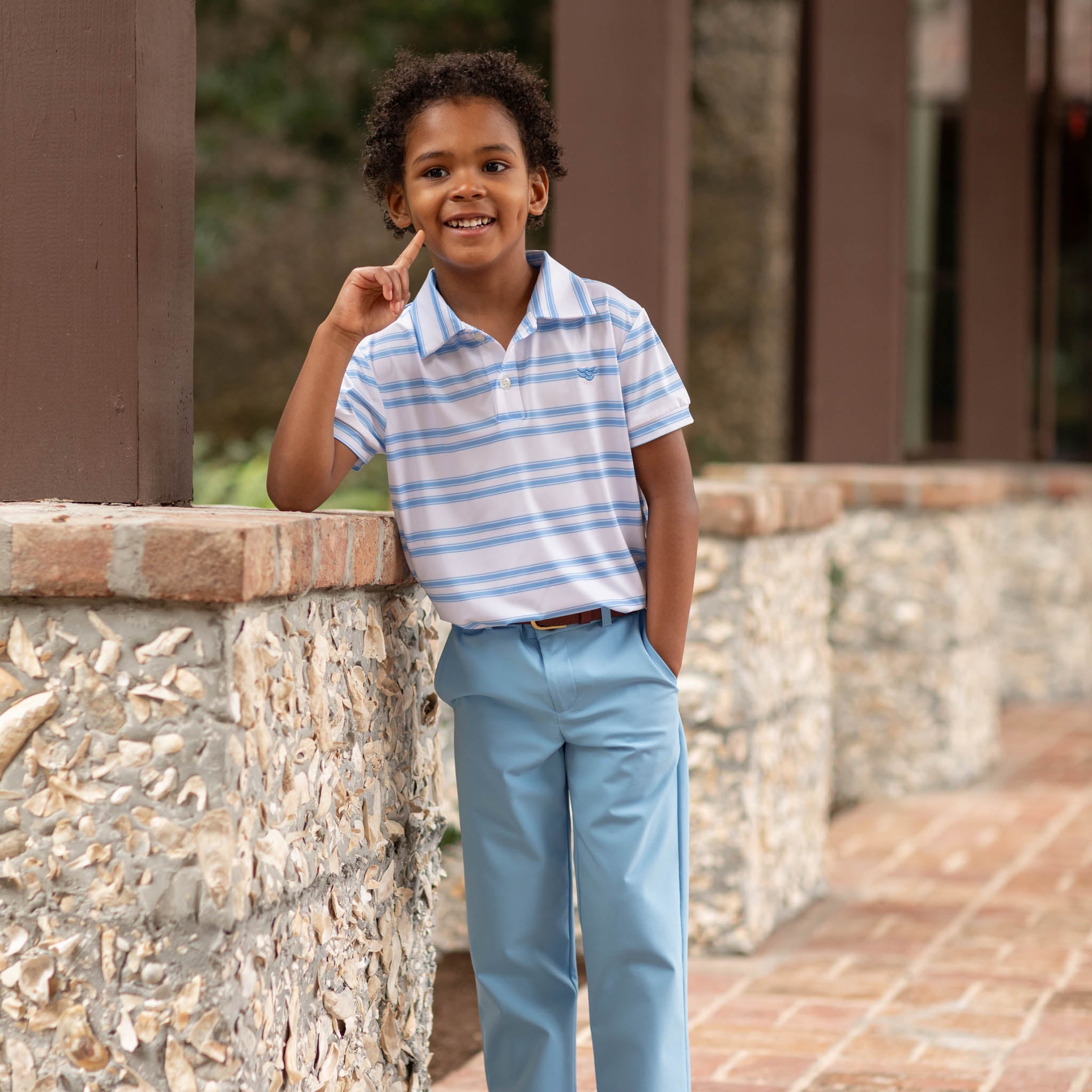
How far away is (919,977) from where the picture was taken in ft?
12.6

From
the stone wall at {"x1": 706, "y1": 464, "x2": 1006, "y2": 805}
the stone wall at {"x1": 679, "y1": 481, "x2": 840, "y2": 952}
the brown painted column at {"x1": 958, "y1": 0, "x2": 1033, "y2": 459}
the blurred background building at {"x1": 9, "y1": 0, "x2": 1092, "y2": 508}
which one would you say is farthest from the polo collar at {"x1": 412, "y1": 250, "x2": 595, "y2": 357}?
the brown painted column at {"x1": 958, "y1": 0, "x2": 1033, "y2": 459}

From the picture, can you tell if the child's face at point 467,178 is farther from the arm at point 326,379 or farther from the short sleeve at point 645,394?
the short sleeve at point 645,394

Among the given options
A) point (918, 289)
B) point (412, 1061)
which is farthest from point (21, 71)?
point (918, 289)

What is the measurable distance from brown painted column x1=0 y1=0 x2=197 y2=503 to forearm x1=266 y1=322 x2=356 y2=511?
204 mm

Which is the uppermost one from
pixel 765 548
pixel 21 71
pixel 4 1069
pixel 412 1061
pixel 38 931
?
pixel 21 71

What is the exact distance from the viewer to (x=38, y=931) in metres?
1.91

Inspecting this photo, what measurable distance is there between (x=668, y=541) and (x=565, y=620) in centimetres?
19

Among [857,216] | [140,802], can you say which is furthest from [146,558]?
[857,216]

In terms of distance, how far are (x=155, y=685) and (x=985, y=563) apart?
Answer: 219 inches

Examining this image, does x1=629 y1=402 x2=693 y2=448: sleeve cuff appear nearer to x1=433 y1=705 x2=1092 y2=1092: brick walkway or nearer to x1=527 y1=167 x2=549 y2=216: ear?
x1=527 y1=167 x2=549 y2=216: ear

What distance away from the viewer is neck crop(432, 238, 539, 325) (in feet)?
7.69

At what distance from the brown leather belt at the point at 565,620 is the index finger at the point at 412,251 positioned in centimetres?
53

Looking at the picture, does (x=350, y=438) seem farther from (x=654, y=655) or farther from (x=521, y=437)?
(x=654, y=655)

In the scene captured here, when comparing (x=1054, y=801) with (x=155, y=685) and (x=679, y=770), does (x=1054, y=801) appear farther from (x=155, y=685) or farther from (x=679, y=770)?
(x=155, y=685)
